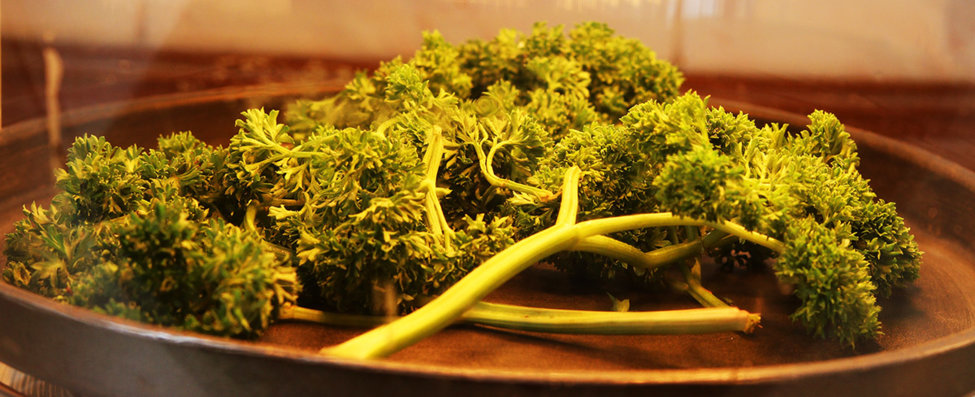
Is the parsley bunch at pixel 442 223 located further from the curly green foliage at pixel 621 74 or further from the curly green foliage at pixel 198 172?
the curly green foliage at pixel 621 74

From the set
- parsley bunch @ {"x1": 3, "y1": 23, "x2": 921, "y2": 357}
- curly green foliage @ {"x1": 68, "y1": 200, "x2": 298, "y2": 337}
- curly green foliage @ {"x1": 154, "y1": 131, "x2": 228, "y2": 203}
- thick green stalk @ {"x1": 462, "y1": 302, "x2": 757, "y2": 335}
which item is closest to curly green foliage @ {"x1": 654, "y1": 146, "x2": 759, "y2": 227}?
parsley bunch @ {"x1": 3, "y1": 23, "x2": 921, "y2": 357}

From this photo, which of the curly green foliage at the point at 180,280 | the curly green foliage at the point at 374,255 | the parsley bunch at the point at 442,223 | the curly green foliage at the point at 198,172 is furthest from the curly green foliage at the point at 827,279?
the curly green foliage at the point at 198,172

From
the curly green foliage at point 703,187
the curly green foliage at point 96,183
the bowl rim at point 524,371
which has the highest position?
the curly green foliage at point 703,187

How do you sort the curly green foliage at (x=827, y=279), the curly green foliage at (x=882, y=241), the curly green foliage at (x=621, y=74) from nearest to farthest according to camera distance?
the curly green foliage at (x=827, y=279) < the curly green foliage at (x=882, y=241) < the curly green foliage at (x=621, y=74)

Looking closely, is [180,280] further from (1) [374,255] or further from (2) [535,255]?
(2) [535,255]

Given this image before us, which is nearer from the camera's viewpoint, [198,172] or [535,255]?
[535,255]

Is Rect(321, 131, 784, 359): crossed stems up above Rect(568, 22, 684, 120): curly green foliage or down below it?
below

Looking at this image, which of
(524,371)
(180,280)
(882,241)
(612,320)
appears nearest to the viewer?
(524,371)

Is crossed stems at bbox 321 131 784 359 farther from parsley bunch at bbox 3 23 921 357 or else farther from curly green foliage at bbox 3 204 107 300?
curly green foliage at bbox 3 204 107 300

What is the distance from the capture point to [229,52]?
1.78m

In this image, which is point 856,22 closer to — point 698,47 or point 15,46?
point 698,47

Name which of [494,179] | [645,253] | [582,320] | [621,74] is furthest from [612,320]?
[621,74]

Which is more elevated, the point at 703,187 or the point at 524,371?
the point at 703,187

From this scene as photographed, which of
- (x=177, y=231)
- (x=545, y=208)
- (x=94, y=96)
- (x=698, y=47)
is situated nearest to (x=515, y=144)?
(x=545, y=208)
